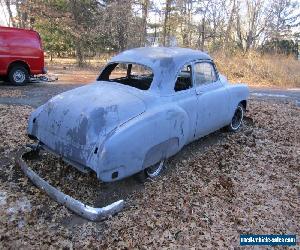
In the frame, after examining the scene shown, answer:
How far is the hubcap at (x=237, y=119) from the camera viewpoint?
7260mm

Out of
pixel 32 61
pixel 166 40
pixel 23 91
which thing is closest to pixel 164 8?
pixel 166 40

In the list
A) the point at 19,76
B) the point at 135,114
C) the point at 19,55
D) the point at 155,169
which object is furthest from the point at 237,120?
the point at 19,76

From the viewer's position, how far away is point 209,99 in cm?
591

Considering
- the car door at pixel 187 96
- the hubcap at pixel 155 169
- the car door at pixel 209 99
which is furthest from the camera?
the car door at pixel 209 99

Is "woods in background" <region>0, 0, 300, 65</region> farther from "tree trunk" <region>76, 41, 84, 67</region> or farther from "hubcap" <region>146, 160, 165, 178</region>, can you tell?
"hubcap" <region>146, 160, 165, 178</region>

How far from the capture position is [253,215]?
4379 mm

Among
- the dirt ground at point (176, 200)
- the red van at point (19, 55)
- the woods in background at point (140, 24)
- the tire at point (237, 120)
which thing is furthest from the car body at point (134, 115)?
the woods in background at point (140, 24)

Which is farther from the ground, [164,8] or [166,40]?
[164,8]

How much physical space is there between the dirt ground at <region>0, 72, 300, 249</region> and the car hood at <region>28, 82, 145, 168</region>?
0.65 meters

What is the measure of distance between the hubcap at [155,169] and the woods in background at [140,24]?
729 inches

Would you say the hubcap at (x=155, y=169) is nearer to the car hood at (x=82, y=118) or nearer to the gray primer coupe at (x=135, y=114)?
the gray primer coupe at (x=135, y=114)

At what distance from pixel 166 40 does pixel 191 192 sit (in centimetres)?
2388

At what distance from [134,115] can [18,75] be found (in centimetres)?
959

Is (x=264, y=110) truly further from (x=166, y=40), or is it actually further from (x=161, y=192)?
(x=166, y=40)
